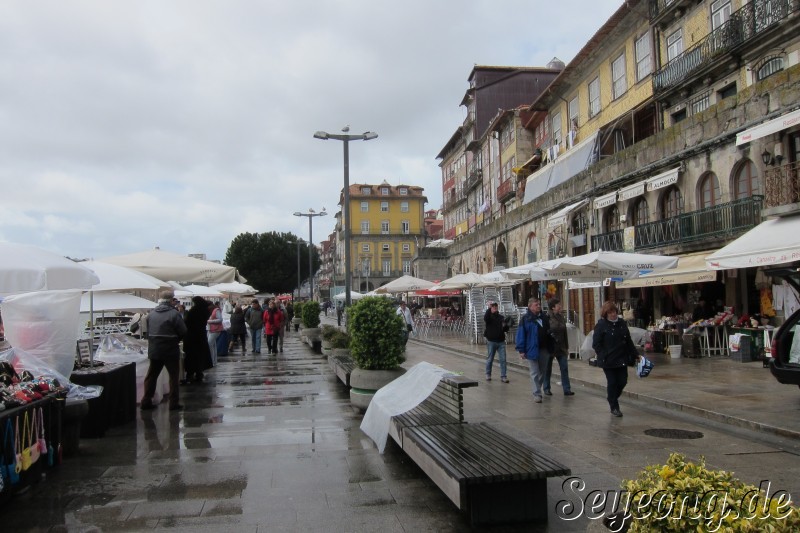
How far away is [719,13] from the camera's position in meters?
19.7

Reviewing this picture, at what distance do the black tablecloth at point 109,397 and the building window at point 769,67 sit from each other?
1766cm

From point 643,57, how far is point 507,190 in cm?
1695

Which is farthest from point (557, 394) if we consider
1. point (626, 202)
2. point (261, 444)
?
point (626, 202)

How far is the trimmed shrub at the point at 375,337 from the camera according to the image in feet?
28.3

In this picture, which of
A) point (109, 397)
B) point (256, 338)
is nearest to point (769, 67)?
point (256, 338)

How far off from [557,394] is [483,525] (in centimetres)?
690

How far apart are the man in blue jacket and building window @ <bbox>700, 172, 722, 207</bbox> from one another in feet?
31.4

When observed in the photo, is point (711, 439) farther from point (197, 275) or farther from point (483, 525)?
point (197, 275)

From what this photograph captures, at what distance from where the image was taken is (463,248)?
141 feet

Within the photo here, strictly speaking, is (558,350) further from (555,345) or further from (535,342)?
(535,342)

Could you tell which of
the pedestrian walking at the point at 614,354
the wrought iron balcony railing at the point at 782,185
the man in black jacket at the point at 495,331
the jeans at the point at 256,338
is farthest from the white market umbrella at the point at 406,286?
the pedestrian walking at the point at 614,354

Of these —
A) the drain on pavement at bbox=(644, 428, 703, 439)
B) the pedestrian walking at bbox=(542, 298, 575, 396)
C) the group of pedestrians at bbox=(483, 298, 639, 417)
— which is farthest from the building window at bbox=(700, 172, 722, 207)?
the drain on pavement at bbox=(644, 428, 703, 439)

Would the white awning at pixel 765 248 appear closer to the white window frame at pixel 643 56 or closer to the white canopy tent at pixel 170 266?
the white canopy tent at pixel 170 266

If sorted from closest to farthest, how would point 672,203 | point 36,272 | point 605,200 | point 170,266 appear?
point 36,272, point 170,266, point 672,203, point 605,200
